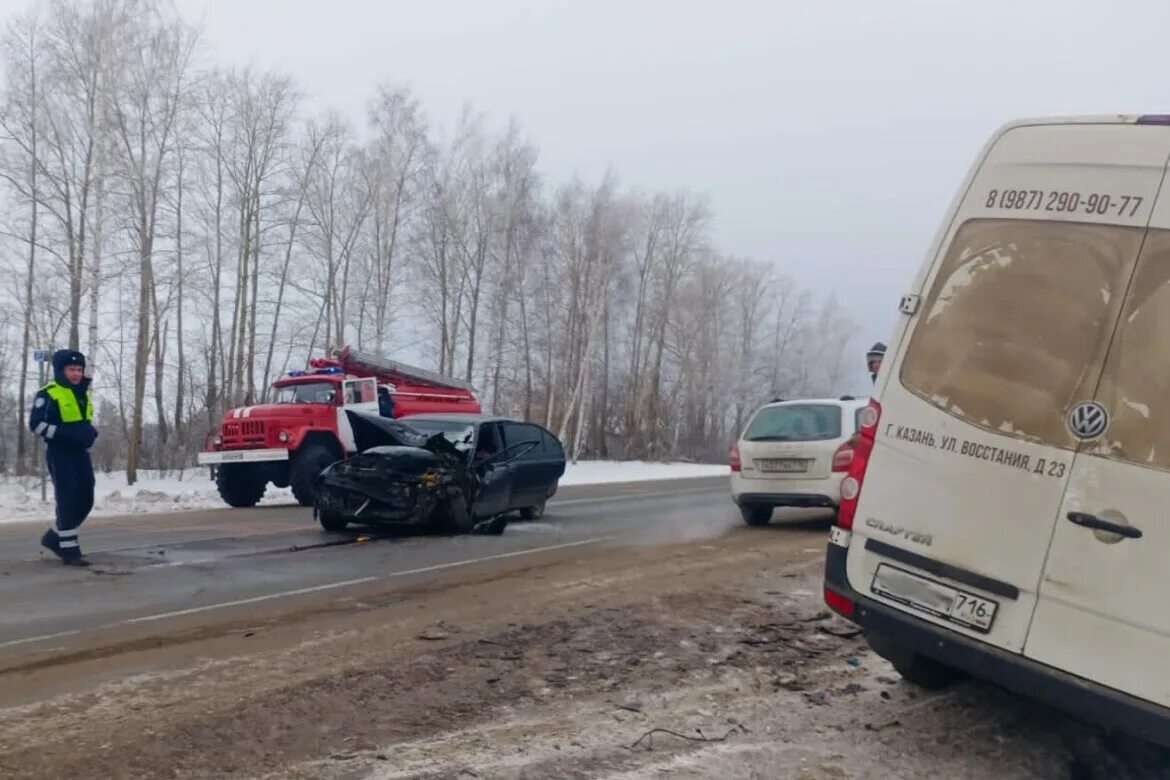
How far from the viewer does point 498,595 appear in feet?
24.7

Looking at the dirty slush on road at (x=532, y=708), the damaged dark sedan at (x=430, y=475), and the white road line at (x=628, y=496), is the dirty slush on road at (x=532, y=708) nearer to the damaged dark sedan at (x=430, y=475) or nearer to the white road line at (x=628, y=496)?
the damaged dark sedan at (x=430, y=475)

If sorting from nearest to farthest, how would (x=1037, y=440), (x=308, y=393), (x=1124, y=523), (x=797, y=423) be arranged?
(x=1124, y=523) → (x=1037, y=440) → (x=797, y=423) → (x=308, y=393)

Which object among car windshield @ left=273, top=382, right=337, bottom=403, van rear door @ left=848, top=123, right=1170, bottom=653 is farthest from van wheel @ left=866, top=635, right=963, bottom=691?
car windshield @ left=273, top=382, right=337, bottom=403

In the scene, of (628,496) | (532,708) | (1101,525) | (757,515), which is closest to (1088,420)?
(1101,525)

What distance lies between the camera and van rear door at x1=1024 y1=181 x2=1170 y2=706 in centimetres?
339

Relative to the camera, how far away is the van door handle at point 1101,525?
11.3 ft

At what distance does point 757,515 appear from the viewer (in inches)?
509

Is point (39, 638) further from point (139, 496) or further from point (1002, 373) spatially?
point (139, 496)

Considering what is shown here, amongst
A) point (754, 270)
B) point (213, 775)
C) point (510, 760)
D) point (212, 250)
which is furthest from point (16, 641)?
point (754, 270)

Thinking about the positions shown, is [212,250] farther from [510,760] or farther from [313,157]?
[510,760]

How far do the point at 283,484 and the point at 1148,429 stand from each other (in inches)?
615

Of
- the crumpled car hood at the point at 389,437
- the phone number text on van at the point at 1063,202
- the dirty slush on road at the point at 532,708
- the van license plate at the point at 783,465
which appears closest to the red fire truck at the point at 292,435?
the crumpled car hood at the point at 389,437

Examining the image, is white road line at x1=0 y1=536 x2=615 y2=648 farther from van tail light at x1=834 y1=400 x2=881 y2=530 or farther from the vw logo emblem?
the vw logo emblem

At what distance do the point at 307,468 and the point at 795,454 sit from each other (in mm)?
8617
